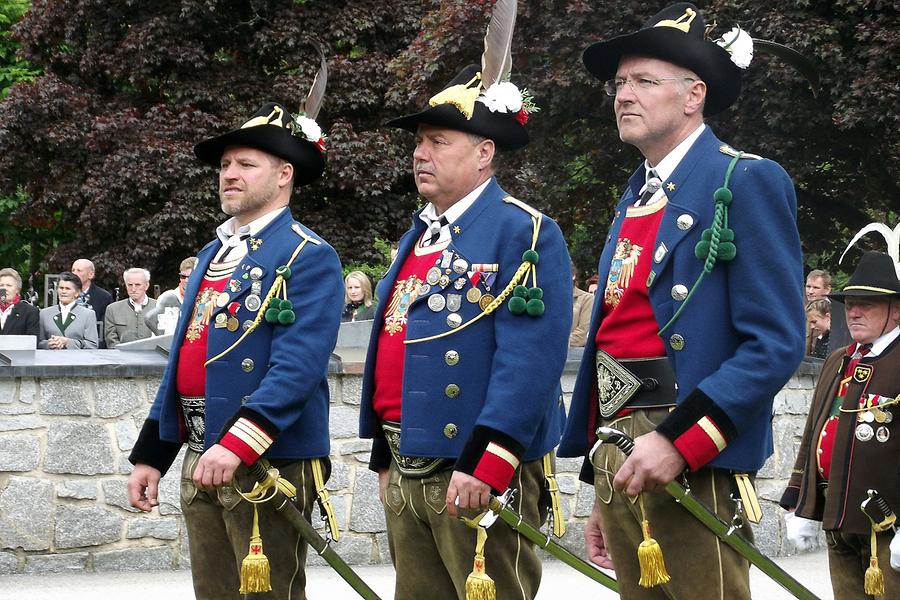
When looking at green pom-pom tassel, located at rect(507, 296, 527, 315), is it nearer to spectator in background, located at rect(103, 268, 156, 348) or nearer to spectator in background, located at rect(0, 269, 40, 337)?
spectator in background, located at rect(0, 269, 40, 337)

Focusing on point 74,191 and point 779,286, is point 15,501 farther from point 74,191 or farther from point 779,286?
point 74,191

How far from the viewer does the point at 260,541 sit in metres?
4.67

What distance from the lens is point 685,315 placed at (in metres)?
3.56

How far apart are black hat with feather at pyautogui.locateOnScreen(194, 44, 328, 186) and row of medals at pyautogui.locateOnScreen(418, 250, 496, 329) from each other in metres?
0.95

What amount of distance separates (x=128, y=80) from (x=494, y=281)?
21263 mm

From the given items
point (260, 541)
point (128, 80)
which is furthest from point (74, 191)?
point (260, 541)

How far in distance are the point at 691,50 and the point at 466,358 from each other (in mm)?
1167

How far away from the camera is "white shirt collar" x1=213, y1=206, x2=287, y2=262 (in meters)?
5.00

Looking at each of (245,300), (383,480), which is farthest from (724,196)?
(245,300)

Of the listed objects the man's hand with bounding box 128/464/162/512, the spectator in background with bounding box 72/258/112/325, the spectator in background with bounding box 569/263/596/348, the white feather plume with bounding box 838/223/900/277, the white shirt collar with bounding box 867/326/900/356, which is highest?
the white feather plume with bounding box 838/223/900/277

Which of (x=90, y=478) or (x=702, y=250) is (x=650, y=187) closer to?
(x=702, y=250)

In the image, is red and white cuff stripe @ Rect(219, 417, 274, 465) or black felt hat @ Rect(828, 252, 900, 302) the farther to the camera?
black felt hat @ Rect(828, 252, 900, 302)

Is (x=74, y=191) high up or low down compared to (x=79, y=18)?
down

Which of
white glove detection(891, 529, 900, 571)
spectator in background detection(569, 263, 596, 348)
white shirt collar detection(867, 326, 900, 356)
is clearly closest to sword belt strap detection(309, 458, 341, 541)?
white glove detection(891, 529, 900, 571)
